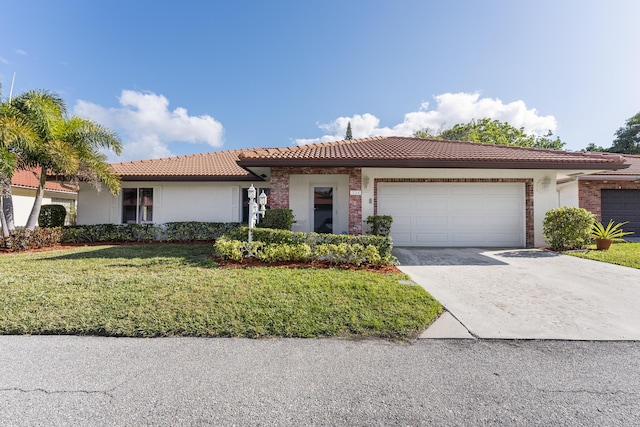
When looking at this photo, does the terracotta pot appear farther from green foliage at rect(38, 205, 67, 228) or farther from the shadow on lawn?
green foliage at rect(38, 205, 67, 228)

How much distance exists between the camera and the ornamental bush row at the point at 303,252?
662 centimetres

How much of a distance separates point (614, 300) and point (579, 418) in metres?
4.01

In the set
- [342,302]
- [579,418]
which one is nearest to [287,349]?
[342,302]

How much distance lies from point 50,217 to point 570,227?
19.8 metres

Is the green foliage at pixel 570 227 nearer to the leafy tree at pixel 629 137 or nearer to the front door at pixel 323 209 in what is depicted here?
the front door at pixel 323 209

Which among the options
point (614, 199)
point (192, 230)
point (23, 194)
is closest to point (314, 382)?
point (192, 230)

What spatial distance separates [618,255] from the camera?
330 inches

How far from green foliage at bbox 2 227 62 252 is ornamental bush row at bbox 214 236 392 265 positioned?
25.4 ft

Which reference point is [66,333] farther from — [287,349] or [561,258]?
[561,258]

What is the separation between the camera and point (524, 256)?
27.9 ft

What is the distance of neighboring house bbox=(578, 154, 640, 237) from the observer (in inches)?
504

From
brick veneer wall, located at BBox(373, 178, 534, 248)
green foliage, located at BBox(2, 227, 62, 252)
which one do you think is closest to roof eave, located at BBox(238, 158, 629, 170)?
brick veneer wall, located at BBox(373, 178, 534, 248)

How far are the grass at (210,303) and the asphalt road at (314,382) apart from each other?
0.24 meters

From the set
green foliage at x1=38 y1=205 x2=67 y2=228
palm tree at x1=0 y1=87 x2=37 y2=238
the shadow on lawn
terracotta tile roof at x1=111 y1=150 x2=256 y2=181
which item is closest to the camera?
the shadow on lawn
